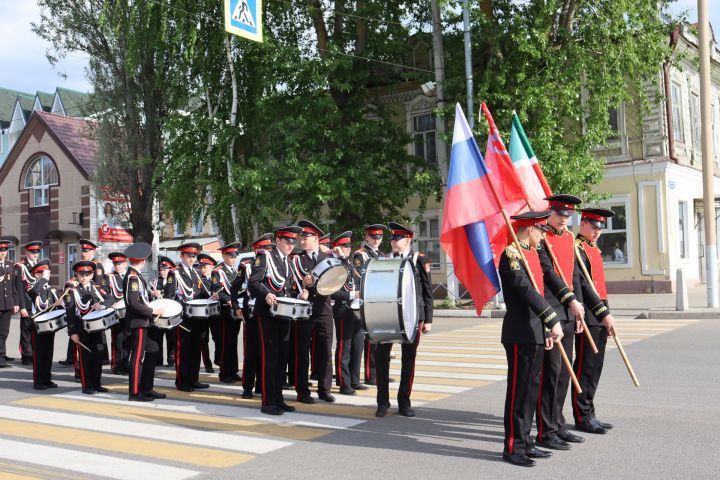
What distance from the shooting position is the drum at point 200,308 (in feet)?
33.2

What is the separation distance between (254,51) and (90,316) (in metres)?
15.9

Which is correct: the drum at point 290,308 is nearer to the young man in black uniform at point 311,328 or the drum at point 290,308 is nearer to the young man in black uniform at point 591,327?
the young man in black uniform at point 311,328

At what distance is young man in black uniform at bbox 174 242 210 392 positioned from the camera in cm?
996

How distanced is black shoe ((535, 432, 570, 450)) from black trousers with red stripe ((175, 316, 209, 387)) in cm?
519

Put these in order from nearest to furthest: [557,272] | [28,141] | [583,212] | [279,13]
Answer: [557,272]
[583,212]
[279,13]
[28,141]

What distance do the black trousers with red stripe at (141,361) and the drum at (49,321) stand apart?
1802 millimetres

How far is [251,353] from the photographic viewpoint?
9.45 meters

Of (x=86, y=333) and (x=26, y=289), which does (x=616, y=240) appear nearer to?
(x=26, y=289)

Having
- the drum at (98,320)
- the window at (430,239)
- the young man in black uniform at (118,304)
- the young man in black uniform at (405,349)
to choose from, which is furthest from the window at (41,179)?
the young man in black uniform at (405,349)

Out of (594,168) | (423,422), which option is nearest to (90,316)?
(423,422)

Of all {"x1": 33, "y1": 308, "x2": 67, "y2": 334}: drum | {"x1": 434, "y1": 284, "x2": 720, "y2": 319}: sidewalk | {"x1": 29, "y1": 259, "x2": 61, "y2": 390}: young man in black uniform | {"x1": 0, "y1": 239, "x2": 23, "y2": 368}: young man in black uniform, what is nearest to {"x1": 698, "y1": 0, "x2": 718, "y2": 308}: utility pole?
{"x1": 434, "y1": 284, "x2": 720, "y2": 319}: sidewalk

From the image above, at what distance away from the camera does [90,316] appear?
961 cm

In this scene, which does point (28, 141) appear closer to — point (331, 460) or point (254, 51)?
point (254, 51)

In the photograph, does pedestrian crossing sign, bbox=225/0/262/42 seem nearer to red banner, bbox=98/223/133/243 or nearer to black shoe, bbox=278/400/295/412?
black shoe, bbox=278/400/295/412
